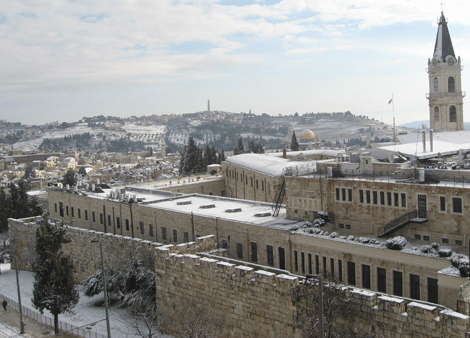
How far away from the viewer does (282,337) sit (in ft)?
66.3

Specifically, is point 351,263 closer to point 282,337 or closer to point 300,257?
point 300,257

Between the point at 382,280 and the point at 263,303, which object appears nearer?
the point at 263,303

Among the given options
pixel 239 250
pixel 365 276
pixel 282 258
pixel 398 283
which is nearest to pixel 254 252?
pixel 239 250

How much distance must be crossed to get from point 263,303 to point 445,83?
6037 cm

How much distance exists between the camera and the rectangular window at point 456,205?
23.6 metres

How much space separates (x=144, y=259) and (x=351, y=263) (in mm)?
13455

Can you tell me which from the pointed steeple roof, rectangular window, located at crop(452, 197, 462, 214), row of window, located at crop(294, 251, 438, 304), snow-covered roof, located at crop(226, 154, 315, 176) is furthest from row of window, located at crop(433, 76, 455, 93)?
row of window, located at crop(294, 251, 438, 304)

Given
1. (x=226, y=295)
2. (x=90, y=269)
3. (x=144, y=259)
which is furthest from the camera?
(x=90, y=269)

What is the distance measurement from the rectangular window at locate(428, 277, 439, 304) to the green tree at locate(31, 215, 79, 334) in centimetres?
1951

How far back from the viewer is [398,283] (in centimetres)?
2162

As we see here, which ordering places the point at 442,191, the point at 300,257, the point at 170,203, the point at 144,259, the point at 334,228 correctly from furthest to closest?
the point at 170,203 < the point at 144,259 < the point at 334,228 < the point at 300,257 < the point at 442,191

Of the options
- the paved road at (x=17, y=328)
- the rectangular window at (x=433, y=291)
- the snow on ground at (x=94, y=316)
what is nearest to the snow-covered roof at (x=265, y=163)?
the snow on ground at (x=94, y=316)

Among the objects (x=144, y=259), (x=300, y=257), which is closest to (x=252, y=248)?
(x=300, y=257)

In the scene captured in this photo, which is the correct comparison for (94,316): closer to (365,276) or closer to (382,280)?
(365,276)
